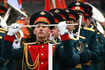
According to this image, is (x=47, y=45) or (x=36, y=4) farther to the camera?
(x=36, y=4)

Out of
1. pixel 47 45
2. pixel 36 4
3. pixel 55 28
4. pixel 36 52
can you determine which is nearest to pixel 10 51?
pixel 36 52

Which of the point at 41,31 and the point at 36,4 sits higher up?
Result: the point at 36,4

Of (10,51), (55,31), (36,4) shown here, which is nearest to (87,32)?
(55,31)

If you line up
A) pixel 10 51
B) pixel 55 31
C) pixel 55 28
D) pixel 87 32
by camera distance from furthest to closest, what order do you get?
pixel 87 32, pixel 55 31, pixel 55 28, pixel 10 51

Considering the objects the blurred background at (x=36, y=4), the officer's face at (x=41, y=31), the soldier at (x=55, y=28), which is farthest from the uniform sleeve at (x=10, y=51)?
the blurred background at (x=36, y=4)

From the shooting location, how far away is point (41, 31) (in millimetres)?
5465

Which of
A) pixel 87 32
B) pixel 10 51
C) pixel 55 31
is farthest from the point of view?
pixel 87 32

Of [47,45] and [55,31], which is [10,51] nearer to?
[47,45]

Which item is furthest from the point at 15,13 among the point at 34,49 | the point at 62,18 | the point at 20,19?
the point at 34,49

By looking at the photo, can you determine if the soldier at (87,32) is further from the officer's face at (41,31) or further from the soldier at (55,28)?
the officer's face at (41,31)

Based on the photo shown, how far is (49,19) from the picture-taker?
5.74 m

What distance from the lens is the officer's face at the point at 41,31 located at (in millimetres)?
5469

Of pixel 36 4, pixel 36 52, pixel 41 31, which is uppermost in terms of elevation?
pixel 36 4

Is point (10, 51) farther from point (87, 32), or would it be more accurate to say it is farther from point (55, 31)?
point (87, 32)
